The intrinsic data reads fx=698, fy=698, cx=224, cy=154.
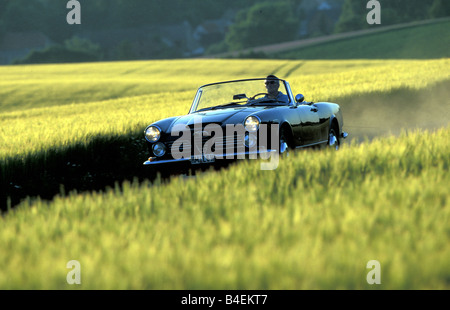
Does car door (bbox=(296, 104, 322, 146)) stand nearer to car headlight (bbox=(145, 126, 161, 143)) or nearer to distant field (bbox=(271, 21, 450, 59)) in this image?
car headlight (bbox=(145, 126, 161, 143))

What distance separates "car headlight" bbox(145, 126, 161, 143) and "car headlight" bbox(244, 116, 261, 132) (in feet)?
4.28

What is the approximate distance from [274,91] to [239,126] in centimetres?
177

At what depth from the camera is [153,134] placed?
922 centimetres

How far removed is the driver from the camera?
33.0 feet

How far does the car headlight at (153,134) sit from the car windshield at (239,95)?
3.59ft

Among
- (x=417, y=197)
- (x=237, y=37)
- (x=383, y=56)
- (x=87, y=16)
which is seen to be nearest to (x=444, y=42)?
(x=383, y=56)

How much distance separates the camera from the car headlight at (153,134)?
9164mm

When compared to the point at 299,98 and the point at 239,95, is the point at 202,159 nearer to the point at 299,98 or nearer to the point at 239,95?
the point at 239,95

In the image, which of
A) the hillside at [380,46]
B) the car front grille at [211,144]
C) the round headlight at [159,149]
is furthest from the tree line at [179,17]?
the car front grille at [211,144]

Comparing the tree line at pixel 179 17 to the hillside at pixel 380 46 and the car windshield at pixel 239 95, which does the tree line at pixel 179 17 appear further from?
the car windshield at pixel 239 95

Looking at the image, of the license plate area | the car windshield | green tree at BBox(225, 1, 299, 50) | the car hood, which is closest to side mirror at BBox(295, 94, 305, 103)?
the car windshield

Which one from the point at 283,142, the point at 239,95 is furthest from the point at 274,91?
the point at 283,142
